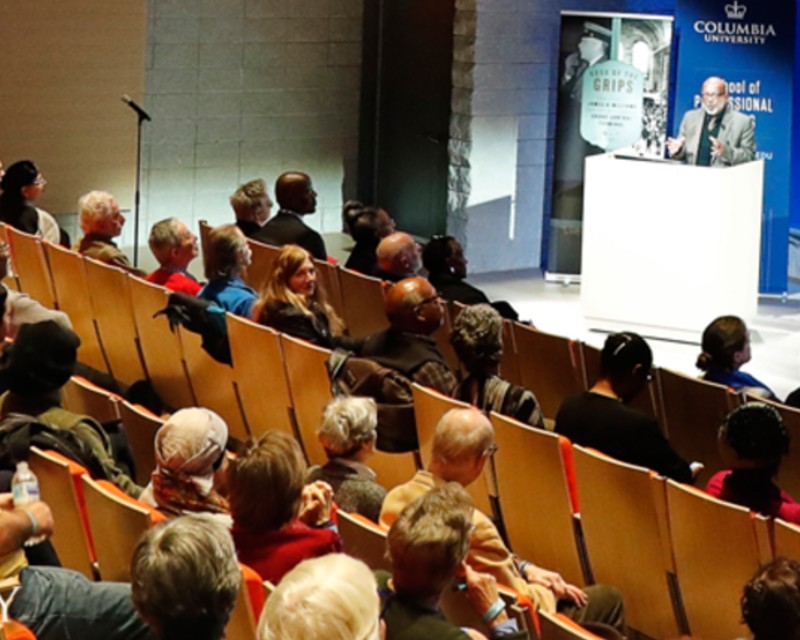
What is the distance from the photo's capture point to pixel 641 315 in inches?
348

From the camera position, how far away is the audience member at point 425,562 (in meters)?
3.05

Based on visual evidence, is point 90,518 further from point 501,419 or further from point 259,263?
point 259,263

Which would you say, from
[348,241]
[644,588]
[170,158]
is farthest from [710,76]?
[644,588]

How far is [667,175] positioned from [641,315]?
87 cm

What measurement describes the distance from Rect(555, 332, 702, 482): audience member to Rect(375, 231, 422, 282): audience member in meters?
2.03

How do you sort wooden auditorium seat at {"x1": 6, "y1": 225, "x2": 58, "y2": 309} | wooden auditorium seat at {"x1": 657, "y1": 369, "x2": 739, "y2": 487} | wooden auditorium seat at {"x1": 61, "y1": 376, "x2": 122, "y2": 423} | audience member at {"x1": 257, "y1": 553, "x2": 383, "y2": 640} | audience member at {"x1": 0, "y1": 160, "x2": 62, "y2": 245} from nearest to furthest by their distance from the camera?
audience member at {"x1": 257, "y1": 553, "x2": 383, "y2": 640} < wooden auditorium seat at {"x1": 61, "y1": 376, "x2": 122, "y2": 423} < wooden auditorium seat at {"x1": 657, "y1": 369, "x2": 739, "y2": 487} < wooden auditorium seat at {"x1": 6, "y1": 225, "x2": 58, "y2": 309} < audience member at {"x1": 0, "y1": 160, "x2": 62, "y2": 245}

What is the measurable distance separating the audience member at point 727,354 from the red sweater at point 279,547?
2524 mm

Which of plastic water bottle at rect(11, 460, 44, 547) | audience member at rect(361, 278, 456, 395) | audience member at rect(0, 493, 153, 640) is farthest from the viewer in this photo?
audience member at rect(361, 278, 456, 395)

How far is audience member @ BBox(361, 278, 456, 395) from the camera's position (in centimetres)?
536

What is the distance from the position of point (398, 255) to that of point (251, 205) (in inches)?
54.6

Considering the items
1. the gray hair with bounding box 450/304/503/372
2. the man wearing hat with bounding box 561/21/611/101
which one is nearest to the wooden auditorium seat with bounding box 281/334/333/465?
the gray hair with bounding box 450/304/503/372

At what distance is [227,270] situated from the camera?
21.1 ft

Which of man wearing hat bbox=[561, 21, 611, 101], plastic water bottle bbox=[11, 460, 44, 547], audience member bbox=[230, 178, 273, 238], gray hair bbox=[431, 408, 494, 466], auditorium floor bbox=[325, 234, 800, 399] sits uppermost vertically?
man wearing hat bbox=[561, 21, 611, 101]

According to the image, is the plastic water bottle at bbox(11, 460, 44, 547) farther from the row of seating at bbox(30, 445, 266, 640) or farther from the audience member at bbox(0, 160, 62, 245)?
the audience member at bbox(0, 160, 62, 245)
